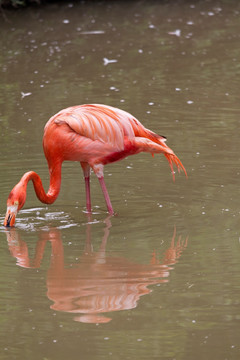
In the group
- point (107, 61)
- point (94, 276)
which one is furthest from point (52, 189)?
point (107, 61)

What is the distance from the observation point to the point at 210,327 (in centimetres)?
425

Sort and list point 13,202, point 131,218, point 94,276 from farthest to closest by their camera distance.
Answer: point 131,218, point 13,202, point 94,276

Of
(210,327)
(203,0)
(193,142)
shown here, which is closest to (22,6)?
(203,0)

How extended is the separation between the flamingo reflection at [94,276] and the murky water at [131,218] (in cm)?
1

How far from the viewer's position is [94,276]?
5.14 m

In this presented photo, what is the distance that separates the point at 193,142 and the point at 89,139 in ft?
7.00

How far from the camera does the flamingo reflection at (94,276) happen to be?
15.1ft

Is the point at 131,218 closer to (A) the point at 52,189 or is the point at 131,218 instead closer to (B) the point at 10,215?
(A) the point at 52,189

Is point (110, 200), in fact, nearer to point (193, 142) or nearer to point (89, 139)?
point (89, 139)

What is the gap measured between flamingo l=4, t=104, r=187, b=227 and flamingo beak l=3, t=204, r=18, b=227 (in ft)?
1.03

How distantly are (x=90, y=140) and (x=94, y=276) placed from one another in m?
1.37

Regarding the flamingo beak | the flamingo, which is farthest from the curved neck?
the flamingo beak

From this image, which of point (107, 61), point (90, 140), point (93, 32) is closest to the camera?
point (90, 140)

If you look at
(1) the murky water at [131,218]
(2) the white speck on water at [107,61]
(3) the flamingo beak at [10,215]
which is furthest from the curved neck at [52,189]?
(2) the white speck on water at [107,61]
